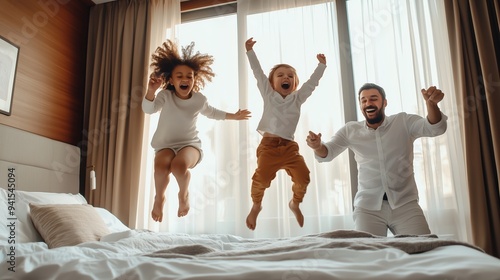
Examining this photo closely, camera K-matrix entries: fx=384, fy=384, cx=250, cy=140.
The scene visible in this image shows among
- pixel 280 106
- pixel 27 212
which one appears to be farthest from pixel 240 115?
pixel 27 212

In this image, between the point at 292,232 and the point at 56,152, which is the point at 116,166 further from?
the point at 292,232

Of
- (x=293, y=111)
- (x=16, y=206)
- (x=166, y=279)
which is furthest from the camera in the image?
(x=293, y=111)

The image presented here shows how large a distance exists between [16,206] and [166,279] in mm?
1631

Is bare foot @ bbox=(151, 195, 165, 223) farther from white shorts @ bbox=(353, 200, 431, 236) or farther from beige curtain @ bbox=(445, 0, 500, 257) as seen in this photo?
beige curtain @ bbox=(445, 0, 500, 257)

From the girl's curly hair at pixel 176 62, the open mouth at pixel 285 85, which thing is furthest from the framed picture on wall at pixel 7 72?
the open mouth at pixel 285 85

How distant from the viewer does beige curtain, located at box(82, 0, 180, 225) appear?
138 inches

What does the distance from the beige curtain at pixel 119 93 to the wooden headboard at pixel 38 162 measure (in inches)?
8.5

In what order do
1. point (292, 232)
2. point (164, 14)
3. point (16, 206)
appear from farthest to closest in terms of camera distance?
point (164, 14) < point (292, 232) < point (16, 206)

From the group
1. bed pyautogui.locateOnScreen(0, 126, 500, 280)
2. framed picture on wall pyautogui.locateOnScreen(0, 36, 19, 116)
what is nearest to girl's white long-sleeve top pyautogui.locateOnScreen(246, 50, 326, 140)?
bed pyautogui.locateOnScreen(0, 126, 500, 280)

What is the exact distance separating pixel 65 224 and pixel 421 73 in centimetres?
277

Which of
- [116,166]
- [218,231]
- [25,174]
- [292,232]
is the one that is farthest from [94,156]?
[292,232]

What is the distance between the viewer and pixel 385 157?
2422 millimetres

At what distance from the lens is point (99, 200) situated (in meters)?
3.55

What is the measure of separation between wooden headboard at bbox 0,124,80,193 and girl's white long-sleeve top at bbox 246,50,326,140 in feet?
5.93
